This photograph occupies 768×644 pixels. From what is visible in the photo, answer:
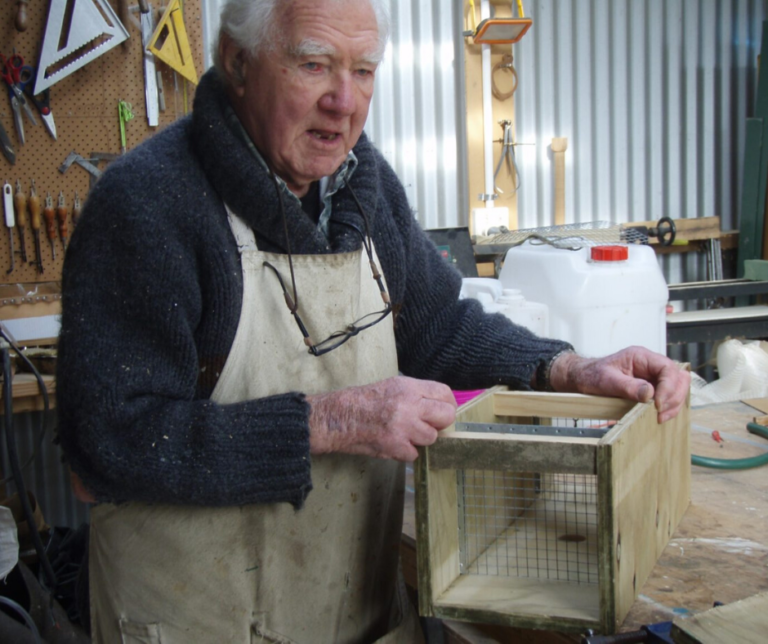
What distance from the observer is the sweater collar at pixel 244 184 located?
3.81 ft

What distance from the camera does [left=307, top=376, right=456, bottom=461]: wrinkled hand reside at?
1079 millimetres

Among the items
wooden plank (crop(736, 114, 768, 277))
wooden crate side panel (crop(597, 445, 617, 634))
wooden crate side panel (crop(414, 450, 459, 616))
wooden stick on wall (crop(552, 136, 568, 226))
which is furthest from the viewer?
wooden plank (crop(736, 114, 768, 277))

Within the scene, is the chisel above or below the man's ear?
below

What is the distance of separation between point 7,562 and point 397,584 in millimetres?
1315

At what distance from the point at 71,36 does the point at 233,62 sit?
2251 mm

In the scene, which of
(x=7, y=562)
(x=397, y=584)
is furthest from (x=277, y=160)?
(x=7, y=562)

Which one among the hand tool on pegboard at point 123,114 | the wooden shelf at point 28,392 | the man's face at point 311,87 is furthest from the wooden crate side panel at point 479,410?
the hand tool on pegboard at point 123,114

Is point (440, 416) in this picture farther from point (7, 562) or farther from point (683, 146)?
point (683, 146)

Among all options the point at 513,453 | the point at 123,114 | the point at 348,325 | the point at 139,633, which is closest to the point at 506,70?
the point at 123,114

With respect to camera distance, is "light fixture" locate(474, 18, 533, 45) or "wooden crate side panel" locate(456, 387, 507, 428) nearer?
"wooden crate side panel" locate(456, 387, 507, 428)

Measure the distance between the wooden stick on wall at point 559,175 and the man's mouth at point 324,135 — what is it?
10.0ft

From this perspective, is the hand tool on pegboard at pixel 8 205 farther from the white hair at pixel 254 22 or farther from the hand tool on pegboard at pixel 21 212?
Answer: the white hair at pixel 254 22

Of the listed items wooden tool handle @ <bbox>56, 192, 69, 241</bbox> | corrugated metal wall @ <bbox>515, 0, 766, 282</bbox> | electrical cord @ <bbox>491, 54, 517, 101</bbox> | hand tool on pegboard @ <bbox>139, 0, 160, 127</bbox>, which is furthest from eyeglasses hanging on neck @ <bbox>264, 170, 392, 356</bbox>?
corrugated metal wall @ <bbox>515, 0, 766, 282</bbox>

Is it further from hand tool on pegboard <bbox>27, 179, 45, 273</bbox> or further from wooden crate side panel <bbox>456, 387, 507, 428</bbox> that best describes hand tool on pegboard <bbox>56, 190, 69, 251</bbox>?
wooden crate side panel <bbox>456, 387, 507, 428</bbox>
